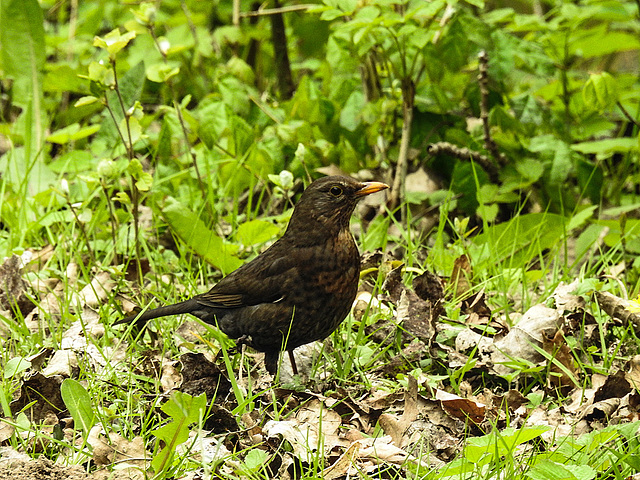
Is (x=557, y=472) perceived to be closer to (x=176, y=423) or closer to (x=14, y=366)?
(x=176, y=423)

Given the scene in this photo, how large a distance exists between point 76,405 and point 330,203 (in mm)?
1341

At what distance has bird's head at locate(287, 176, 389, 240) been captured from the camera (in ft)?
11.0

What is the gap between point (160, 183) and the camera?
504 centimetres

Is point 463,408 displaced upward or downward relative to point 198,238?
downward

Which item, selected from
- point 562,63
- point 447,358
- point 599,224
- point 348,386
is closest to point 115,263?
point 348,386

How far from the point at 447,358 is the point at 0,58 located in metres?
3.90

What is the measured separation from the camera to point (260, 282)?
3297mm

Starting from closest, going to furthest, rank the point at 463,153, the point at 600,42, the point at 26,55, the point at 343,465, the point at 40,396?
the point at 343,465 < the point at 40,396 < the point at 463,153 < the point at 26,55 < the point at 600,42

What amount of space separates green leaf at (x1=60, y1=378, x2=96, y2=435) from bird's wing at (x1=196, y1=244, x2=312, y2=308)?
0.79 metres

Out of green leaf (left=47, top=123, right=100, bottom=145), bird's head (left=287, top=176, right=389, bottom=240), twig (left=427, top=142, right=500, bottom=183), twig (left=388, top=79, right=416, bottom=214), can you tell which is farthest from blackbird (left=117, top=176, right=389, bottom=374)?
green leaf (left=47, top=123, right=100, bottom=145)

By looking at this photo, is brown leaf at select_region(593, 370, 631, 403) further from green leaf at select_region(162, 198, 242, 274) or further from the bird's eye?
green leaf at select_region(162, 198, 242, 274)

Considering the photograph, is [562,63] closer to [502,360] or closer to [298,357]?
[502,360]

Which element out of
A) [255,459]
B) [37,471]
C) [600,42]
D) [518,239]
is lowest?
[518,239]

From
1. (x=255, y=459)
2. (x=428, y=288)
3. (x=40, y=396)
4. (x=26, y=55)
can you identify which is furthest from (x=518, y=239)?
Answer: (x=26, y=55)
